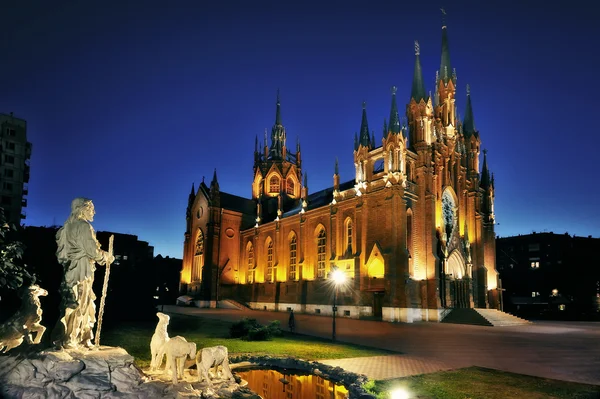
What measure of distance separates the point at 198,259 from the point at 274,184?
17318 mm

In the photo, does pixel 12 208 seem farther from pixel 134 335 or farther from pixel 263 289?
pixel 134 335

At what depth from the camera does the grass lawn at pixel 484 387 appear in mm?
10445

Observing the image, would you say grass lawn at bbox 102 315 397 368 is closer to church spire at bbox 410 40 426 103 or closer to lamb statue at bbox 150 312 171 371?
lamb statue at bbox 150 312 171 371

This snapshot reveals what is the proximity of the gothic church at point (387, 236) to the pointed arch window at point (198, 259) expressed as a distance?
27 cm

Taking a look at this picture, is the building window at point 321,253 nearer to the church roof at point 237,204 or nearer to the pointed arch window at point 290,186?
the church roof at point 237,204

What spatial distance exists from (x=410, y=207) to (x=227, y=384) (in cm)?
3408

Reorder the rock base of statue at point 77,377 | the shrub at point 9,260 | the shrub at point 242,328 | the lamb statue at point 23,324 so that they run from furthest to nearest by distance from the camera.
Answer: the shrub at point 242,328 < the shrub at point 9,260 < the lamb statue at point 23,324 < the rock base of statue at point 77,377

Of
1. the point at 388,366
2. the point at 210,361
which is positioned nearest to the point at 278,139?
the point at 388,366

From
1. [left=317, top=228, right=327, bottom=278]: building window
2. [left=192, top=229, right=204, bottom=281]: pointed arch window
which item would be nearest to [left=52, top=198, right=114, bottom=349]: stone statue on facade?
[left=317, top=228, right=327, bottom=278]: building window

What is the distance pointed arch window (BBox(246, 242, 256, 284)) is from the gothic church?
0.15 m

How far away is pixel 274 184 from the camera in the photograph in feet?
227

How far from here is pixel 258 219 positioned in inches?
2394

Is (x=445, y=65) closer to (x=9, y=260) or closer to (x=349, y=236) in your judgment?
(x=349, y=236)

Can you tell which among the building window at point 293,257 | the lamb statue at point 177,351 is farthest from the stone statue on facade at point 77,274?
the building window at point 293,257
